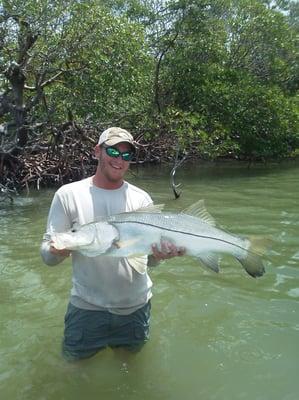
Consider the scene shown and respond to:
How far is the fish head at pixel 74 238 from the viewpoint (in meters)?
2.97

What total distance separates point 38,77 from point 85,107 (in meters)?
1.56

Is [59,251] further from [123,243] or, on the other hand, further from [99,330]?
[99,330]

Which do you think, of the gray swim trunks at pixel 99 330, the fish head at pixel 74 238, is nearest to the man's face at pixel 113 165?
the fish head at pixel 74 238

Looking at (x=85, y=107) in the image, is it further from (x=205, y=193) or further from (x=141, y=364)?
(x=141, y=364)

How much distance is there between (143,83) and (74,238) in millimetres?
13271

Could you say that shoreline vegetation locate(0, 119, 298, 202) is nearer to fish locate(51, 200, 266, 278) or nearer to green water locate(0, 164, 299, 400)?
green water locate(0, 164, 299, 400)

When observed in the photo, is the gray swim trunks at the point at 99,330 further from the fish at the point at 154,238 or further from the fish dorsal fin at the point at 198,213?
the fish dorsal fin at the point at 198,213

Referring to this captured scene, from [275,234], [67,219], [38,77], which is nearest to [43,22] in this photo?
[38,77]

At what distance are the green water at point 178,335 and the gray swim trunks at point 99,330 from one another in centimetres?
38

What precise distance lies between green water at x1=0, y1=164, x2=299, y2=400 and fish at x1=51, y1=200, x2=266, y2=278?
1322 millimetres

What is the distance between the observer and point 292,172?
20016 millimetres

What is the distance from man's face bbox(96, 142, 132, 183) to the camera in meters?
3.37

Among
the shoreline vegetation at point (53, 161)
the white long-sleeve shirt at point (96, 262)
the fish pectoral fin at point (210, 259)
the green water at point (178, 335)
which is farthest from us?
the shoreline vegetation at point (53, 161)

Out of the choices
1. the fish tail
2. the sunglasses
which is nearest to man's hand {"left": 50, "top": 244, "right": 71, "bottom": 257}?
the sunglasses
